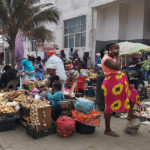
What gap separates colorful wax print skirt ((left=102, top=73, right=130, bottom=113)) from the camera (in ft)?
12.9

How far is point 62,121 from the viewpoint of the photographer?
4098mm

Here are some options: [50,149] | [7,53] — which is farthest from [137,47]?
[7,53]

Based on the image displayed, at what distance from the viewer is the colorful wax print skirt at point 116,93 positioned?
394 cm

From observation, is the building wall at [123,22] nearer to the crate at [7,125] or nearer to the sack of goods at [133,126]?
the sack of goods at [133,126]

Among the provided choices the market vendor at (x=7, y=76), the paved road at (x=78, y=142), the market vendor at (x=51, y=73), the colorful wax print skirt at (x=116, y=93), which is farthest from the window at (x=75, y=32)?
the paved road at (x=78, y=142)

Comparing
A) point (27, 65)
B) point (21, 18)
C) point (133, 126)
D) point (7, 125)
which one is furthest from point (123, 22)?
point (7, 125)

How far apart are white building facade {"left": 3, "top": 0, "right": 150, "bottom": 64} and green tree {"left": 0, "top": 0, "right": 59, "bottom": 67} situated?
329cm

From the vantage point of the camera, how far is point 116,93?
13.0 ft

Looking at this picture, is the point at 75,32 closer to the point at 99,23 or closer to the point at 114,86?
the point at 99,23

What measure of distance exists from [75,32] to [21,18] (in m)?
5.64

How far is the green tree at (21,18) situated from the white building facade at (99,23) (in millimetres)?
3293

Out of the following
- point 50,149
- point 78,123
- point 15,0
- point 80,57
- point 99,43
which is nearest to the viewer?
point 50,149

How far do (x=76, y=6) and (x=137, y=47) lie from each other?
10586 mm

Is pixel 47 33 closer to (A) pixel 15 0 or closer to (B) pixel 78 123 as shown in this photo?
(A) pixel 15 0
